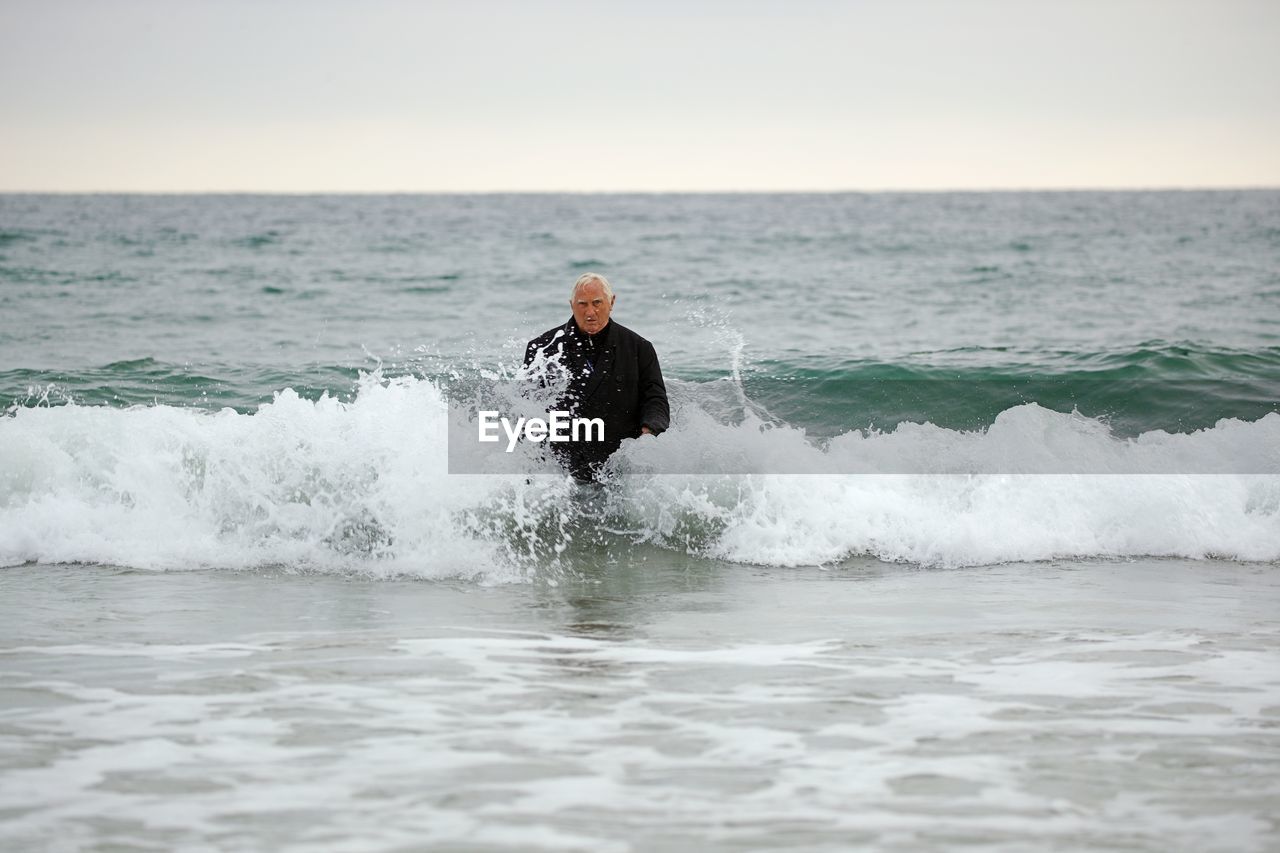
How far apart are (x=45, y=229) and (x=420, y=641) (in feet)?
111

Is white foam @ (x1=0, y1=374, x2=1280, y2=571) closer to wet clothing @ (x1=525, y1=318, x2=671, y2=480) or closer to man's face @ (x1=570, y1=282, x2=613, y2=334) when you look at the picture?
wet clothing @ (x1=525, y1=318, x2=671, y2=480)

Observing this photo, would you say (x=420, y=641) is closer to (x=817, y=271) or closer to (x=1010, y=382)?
(x=1010, y=382)

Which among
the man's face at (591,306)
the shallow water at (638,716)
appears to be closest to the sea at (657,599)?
the shallow water at (638,716)

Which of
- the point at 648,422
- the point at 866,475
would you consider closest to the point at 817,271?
the point at 866,475

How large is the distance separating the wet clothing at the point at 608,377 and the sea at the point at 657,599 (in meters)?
0.47

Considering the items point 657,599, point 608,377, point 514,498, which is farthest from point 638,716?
point 514,498

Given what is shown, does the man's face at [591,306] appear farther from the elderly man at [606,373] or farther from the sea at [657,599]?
the sea at [657,599]

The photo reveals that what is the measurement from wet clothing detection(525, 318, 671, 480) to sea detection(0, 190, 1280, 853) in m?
0.47

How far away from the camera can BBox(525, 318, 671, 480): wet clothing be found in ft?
25.4

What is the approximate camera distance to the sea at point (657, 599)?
160 inches

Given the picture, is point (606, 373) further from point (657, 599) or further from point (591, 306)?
point (657, 599)

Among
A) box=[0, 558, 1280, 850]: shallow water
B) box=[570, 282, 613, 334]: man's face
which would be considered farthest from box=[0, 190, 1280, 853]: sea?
box=[570, 282, 613, 334]: man's face

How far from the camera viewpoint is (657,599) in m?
6.82

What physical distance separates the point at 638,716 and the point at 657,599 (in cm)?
204
